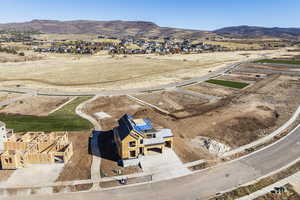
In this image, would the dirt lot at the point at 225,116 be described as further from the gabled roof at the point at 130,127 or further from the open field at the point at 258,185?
the open field at the point at 258,185

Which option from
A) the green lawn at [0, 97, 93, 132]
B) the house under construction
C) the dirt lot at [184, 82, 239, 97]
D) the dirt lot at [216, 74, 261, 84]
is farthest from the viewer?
the dirt lot at [216, 74, 261, 84]

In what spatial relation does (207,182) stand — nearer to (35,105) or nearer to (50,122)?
(50,122)

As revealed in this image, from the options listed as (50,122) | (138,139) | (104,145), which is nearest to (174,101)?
(104,145)

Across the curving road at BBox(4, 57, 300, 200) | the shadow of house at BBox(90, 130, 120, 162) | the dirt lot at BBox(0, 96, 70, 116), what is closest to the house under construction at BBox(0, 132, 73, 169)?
the shadow of house at BBox(90, 130, 120, 162)

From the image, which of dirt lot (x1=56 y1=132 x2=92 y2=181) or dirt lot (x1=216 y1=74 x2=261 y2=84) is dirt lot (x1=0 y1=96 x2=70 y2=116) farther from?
dirt lot (x1=216 y1=74 x2=261 y2=84)

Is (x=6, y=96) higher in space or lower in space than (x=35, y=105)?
higher
